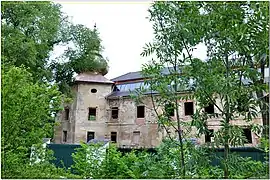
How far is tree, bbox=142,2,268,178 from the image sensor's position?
124 centimetres

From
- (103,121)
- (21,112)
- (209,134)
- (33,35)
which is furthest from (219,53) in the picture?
(103,121)

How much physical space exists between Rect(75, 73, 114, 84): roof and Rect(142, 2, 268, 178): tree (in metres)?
8.30

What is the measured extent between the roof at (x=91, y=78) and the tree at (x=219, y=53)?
27.2ft

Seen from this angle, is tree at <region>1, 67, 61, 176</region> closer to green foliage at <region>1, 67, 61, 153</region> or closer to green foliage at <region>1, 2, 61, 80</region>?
green foliage at <region>1, 67, 61, 153</region>

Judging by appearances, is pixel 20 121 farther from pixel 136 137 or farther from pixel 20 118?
pixel 136 137

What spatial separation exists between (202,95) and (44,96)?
1.15m

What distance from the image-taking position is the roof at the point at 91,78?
979cm

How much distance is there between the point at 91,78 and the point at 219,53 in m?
8.79

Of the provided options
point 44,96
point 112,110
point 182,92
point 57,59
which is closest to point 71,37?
point 57,59

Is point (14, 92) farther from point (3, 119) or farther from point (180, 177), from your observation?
point (180, 177)

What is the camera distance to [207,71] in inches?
55.8

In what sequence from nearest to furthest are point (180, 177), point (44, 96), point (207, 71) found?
1. point (207, 71)
2. point (180, 177)
3. point (44, 96)

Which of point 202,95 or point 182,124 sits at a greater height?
point 202,95

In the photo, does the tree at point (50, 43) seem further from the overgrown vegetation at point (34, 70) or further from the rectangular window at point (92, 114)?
the rectangular window at point (92, 114)
